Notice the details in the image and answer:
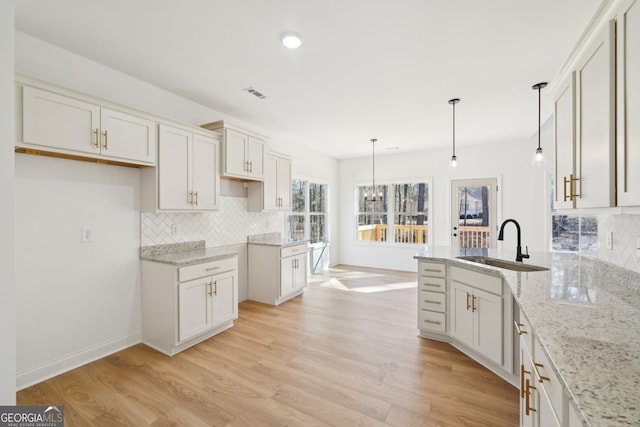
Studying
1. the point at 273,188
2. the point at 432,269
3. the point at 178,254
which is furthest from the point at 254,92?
the point at 432,269

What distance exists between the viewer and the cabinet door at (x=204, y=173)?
3090 millimetres

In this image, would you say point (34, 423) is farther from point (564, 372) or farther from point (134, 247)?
point (564, 372)

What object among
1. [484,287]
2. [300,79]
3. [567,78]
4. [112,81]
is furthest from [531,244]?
[112,81]

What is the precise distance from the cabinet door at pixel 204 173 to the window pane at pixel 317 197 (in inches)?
A: 116

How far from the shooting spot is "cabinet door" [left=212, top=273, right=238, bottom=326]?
2.98 metres

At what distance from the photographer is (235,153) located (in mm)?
3521

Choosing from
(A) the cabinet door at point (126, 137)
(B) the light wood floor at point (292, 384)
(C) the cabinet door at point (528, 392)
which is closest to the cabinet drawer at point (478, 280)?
(B) the light wood floor at point (292, 384)

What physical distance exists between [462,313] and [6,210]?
130 inches

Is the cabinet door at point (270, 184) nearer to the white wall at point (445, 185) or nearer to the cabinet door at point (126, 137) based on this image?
the cabinet door at point (126, 137)

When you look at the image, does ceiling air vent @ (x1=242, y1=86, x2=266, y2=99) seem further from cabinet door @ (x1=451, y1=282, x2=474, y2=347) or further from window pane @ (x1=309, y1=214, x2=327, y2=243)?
window pane @ (x1=309, y1=214, x2=327, y2=243)

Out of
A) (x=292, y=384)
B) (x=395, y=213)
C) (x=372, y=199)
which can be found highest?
(x=372, y=199)

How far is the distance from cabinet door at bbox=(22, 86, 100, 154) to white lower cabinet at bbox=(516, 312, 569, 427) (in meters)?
3.14

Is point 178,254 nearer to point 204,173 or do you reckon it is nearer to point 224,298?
point 224,298

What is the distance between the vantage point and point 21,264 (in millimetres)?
2115
